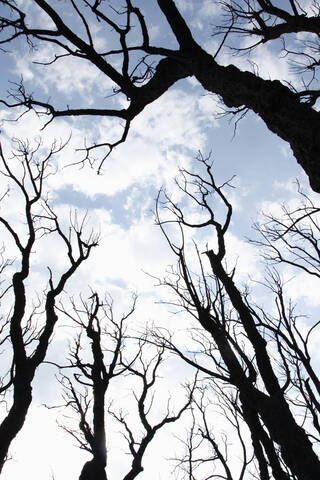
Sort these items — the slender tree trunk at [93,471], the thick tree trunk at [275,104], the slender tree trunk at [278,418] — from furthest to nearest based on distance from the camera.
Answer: the slender tree trunk at [93,471] < the slender tree trunk at [278,418] < the thick tree trunk at [275,104]

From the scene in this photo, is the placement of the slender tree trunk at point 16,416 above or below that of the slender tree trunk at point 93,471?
above

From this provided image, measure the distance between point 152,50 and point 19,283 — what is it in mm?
4803

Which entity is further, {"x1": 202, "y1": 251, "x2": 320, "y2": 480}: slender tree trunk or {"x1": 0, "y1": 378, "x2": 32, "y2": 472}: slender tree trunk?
{"x1": 0, "y1": 378, "x2": 32, "y2": 472}: slender tree trunk

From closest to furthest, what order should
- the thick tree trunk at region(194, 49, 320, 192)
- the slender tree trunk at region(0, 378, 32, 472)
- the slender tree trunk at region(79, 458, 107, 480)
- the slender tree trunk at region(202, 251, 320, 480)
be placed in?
the thick tree trunk at region(194, 49, 320, 192)
the slender tree trunk at region(202, 251, 320, 480)
the slender tree trunk at region(0, 378, 32, 472)
the slender tree trunk at region(79, 458, 107, 480)

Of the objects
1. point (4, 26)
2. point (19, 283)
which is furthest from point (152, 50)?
point (19, 283)

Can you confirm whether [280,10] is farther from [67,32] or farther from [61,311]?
[61,311]

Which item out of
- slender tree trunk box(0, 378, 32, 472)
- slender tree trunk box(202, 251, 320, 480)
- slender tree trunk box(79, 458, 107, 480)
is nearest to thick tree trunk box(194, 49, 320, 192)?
slender tree trunk box(202, 251, 320, 480)

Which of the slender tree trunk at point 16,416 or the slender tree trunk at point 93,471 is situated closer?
the slender tree trunk at point 16,416

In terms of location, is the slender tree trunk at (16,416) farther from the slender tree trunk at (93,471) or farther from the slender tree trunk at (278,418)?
Result: the slender tree trunk at (278,418)

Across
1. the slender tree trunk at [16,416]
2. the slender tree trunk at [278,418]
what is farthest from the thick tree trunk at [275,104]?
the slender tree trunk at [16,416]

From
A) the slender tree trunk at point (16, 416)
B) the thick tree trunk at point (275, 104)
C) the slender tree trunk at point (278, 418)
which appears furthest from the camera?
the slender tree trunk at point (16, 416)

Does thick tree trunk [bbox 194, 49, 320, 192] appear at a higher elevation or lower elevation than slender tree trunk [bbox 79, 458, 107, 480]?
higher

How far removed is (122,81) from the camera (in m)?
3.91

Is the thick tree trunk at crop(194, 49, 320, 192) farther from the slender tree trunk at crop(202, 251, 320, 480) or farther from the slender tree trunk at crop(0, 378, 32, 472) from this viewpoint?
the slender tree trunk at crop(0, 378, 32, 472)
